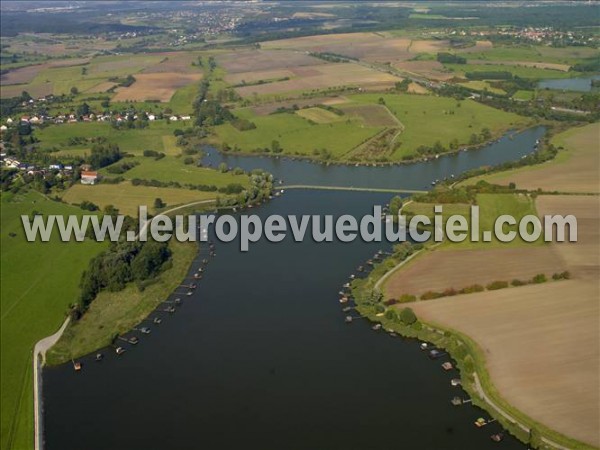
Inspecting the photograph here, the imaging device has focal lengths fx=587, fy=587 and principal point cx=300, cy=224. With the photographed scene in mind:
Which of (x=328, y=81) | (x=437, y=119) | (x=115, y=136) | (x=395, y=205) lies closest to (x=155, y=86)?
(x=115, y=136)

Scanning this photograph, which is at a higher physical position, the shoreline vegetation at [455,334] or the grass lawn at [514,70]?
the grass lawn at [514,70]

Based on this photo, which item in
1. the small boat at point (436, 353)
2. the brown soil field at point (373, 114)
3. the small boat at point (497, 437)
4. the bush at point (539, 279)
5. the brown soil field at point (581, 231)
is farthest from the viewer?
the brown soil field at point (373, 114)

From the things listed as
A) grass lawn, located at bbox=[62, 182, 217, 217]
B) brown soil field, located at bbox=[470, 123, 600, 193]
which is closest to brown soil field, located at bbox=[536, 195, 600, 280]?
brown soil field, located at bbox=[470, 123, 600, 193]

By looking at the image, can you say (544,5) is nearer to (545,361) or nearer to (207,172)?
(207,172)

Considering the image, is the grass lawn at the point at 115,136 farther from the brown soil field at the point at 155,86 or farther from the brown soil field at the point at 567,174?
the brown soil field at the point at 567,174

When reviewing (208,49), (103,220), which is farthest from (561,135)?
(208,49)

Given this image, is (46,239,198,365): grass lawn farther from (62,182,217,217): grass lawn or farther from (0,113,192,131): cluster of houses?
(0,113,192,131): cluster of houses

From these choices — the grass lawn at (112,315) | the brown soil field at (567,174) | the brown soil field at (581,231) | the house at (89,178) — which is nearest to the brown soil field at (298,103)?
the house at (89,178)
